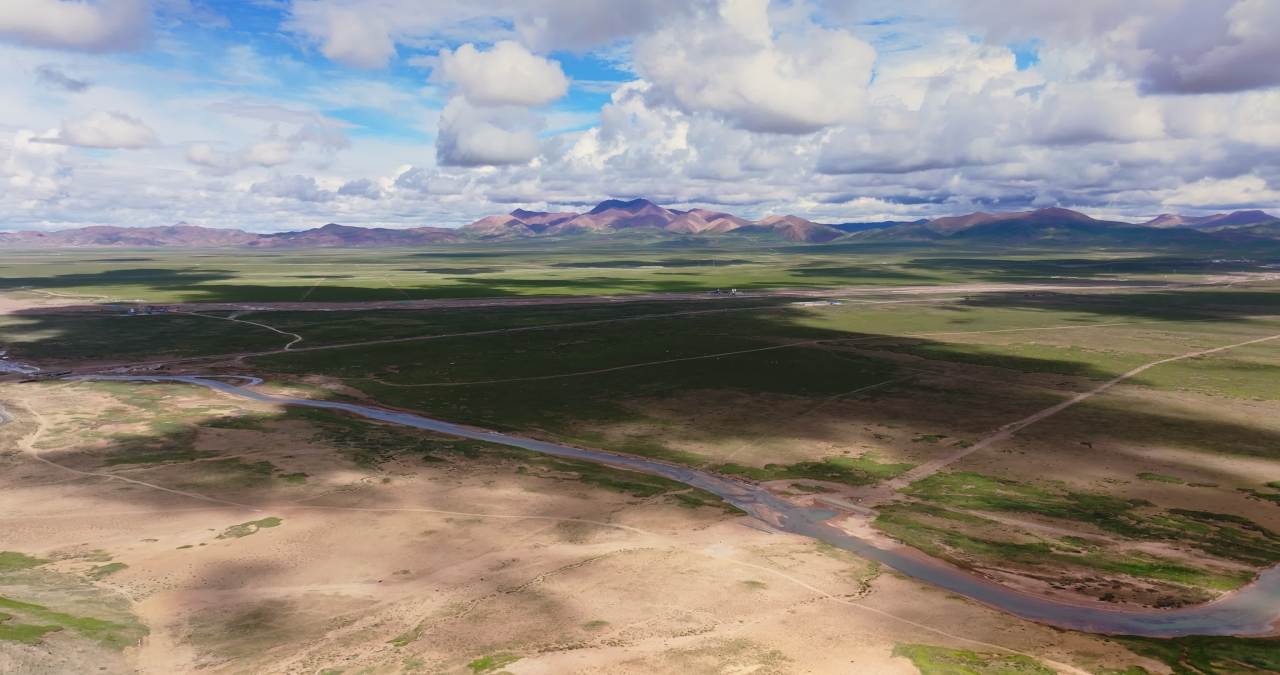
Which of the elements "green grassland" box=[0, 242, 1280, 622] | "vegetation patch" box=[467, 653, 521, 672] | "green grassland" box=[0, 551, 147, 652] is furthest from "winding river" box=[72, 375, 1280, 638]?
"green grassland" box=[0, 551, 147, 652]

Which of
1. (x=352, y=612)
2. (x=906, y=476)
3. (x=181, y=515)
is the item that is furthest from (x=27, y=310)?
(x=906, y=476)

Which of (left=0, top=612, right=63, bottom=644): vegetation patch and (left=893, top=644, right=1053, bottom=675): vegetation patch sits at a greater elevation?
(left=0, top=612, right=63, bottom=644): vegetation patch

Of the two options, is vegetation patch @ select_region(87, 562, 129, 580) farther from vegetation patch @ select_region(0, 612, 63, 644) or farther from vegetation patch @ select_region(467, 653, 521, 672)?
vegetation patch @ select_region(467, 653, 521, 672)

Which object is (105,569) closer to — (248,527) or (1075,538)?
(248,527)

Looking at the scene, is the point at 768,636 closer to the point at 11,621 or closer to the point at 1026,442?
Result: the point at 11,621

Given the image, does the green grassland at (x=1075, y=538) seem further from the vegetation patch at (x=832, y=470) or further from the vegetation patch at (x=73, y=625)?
the vegetation patch at (x=73, y=625)

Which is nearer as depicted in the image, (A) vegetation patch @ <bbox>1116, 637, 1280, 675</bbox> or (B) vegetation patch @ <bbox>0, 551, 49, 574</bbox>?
(A) vegetation patch @ <bbox>1116, 637, 1280, 675</bbox>
